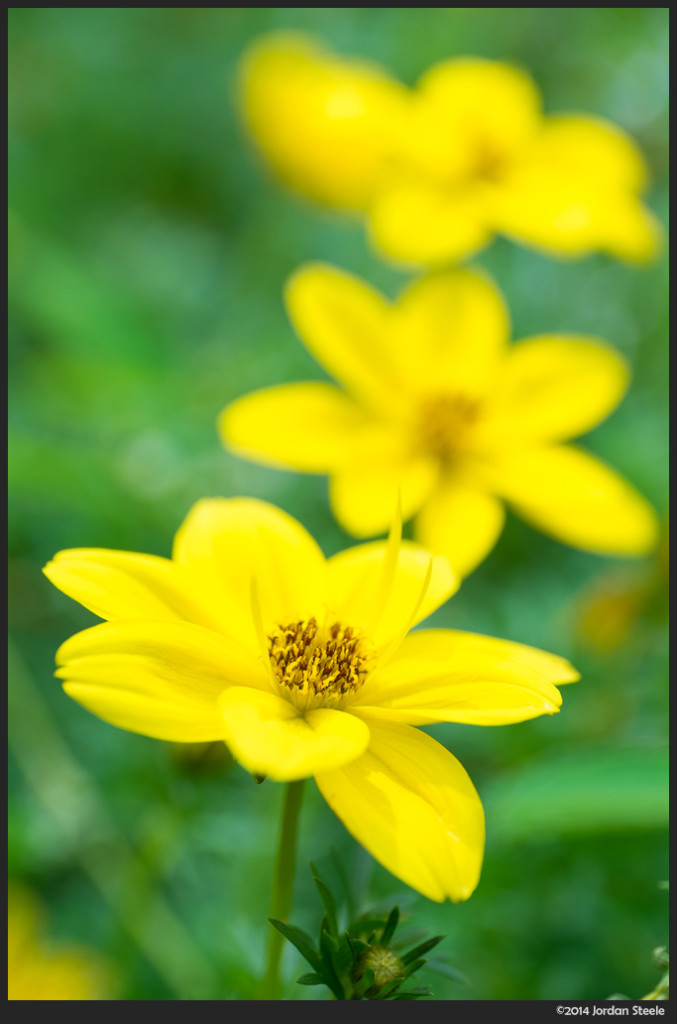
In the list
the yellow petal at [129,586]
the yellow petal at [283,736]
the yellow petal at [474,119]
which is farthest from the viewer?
the yellow petal at [474,119]

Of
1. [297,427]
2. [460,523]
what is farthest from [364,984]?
[297,427]

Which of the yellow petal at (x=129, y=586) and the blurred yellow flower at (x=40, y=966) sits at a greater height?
the yellow petal at (x=129, y=586)

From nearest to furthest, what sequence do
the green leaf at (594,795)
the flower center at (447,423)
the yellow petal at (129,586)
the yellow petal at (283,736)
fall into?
the yellow petal at (283,736), the yellow petal at (129,586), the green leaf at (594,795), the flower center at (447,423)

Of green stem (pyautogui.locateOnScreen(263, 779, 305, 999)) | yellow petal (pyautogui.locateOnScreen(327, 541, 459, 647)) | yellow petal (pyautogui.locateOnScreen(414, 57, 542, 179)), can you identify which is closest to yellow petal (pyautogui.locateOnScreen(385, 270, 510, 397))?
yellow petal (pyautogui.locateOnScreen(414, 57, 542, 179))

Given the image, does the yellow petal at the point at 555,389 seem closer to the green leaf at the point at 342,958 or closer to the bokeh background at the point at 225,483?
the bokeh background at the point at 225,483

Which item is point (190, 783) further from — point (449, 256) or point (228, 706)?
point (449, 256)

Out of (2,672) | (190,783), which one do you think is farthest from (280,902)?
(2,672)

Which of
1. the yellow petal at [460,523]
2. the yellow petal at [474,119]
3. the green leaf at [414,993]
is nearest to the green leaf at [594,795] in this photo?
the yellow petal at [460,523]
